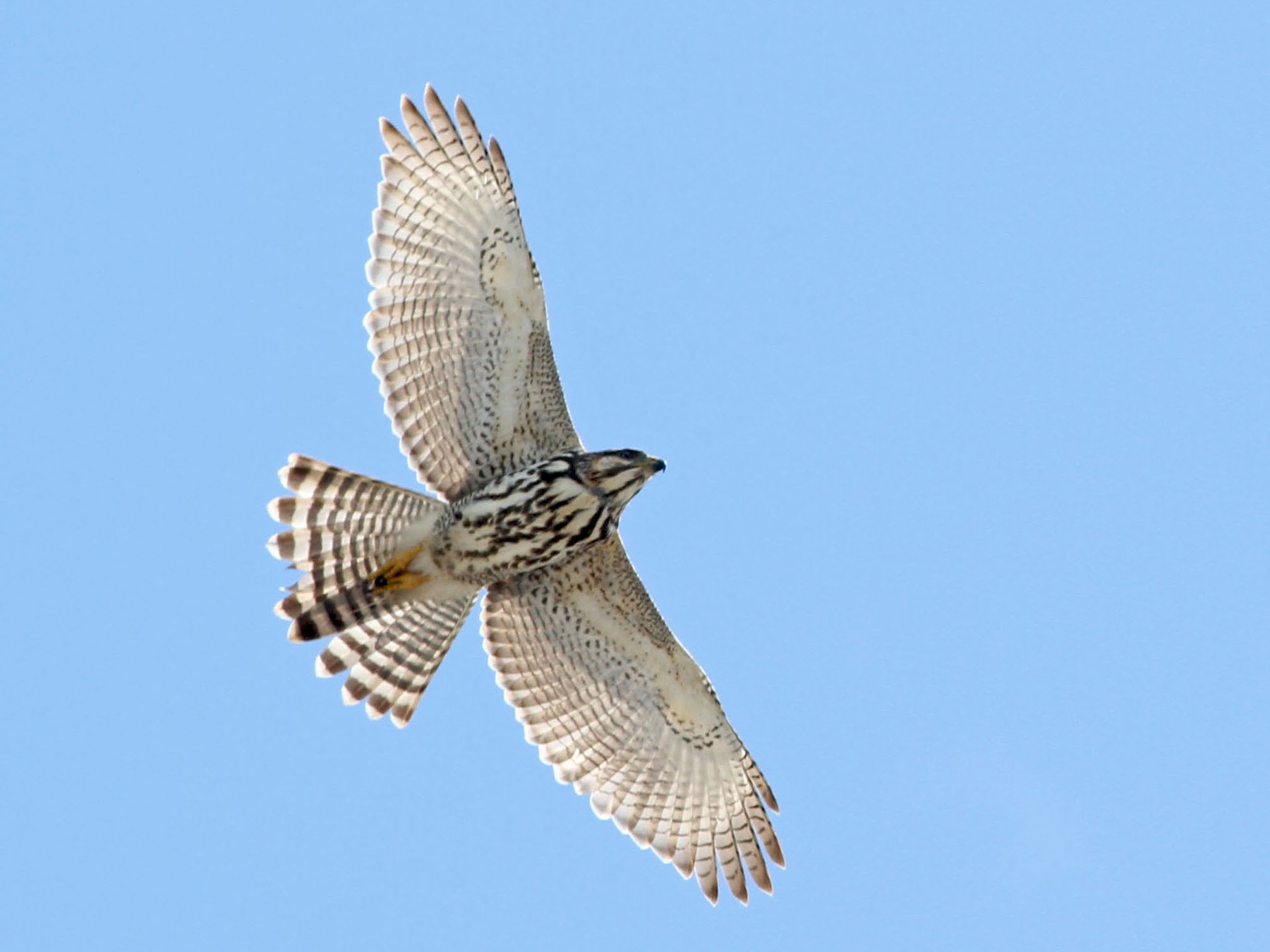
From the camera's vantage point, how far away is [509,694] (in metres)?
16.1

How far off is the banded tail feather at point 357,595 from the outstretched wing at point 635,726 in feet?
2.08

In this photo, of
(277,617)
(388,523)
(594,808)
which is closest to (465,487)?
(388,523)

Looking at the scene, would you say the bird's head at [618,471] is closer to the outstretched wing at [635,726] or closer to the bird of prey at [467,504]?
the bird of prey at [467,504]

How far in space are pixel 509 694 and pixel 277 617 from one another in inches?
79.4

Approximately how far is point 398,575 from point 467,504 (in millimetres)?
684

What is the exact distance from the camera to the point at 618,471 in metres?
14.8

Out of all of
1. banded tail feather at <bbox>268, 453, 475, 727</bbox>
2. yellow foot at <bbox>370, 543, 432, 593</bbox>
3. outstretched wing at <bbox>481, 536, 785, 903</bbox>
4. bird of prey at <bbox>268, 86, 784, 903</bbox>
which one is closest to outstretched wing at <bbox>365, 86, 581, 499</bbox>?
bird of prey at <bbox>268, 86, 784, 903</bbox>

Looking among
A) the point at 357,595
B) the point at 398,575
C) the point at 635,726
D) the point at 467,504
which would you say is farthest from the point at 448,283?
the point at 635,726

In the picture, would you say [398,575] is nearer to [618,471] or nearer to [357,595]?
[357,595]

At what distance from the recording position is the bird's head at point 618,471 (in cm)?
1482

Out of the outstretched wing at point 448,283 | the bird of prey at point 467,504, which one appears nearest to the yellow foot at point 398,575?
the bird of prey at point 467,504

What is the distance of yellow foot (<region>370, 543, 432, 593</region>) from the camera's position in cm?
1520

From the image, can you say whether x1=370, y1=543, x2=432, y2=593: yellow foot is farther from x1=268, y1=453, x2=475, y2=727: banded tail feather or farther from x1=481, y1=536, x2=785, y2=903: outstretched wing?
x1=481, y1=536, x2=785, y2=903: outstretched wing

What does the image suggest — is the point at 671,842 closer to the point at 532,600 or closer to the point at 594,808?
the point at 594,808
